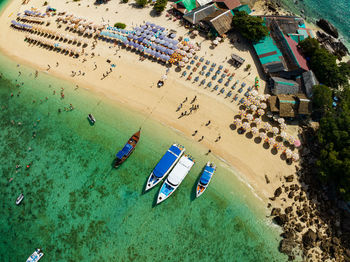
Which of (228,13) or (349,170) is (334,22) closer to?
(228,13)

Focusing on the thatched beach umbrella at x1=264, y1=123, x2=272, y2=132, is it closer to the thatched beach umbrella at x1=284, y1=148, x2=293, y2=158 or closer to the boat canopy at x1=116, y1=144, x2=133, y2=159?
the thatched beach umbrella at x1=284, y1=148, x2=293, y2=158

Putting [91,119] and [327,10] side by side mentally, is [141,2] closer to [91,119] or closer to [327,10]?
[91,119]

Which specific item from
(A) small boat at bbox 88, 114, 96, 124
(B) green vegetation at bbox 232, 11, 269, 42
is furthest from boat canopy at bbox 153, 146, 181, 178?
(B) green vegetation at bbox 232, 11, 269, 42

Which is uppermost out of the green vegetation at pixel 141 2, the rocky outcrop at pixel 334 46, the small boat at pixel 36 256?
the rocky outcrop at pixel 334 46

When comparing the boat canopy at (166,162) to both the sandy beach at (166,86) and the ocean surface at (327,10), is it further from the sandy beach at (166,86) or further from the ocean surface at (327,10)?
the ocean surface at (327,10)

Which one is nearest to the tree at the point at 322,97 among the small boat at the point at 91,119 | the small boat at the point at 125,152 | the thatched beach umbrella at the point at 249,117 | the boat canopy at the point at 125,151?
the thatched beach umbrella at the point at 249,117

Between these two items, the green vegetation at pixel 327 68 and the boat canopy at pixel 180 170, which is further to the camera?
the green vegetation at pixel 327 68
